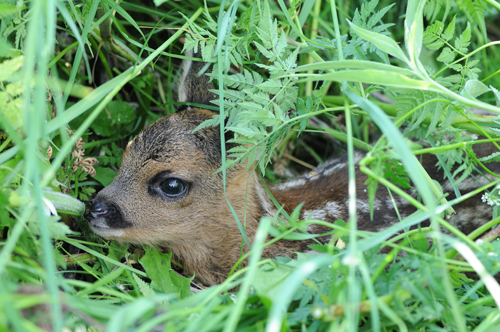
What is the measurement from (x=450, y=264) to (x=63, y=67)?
2887mm

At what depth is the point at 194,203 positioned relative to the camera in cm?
289

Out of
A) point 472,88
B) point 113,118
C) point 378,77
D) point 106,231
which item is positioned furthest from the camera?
point 113,118

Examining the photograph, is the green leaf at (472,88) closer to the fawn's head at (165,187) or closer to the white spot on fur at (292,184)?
the fawn's head at (165,187)

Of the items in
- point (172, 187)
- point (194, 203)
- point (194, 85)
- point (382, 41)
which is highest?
point (194, 85)

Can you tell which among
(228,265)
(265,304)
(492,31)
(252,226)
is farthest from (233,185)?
(492,31)

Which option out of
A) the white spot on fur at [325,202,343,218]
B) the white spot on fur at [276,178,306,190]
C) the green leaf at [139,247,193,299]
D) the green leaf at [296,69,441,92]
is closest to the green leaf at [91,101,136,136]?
the green leaf at [139,247,193,299]

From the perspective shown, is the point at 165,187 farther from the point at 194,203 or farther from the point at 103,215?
the point at 103,215

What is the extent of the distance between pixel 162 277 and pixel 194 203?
503mm

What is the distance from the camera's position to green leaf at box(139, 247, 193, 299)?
250 cm

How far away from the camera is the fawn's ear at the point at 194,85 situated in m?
3.12

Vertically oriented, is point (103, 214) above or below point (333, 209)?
above

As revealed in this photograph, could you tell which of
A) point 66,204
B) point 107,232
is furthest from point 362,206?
point 66,204

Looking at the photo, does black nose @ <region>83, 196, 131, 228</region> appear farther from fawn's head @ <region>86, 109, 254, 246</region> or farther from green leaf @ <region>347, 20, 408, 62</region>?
green leaf @ <region>347, 20, 408, 62</region>

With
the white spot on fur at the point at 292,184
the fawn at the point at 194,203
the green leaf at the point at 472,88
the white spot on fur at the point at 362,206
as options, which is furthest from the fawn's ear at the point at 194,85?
the green leaf at the point at 472,88
